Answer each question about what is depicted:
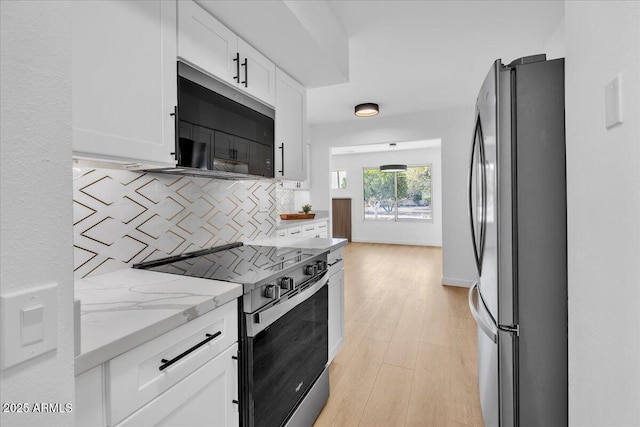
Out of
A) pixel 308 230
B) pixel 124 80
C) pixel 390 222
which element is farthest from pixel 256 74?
pixel 390 222

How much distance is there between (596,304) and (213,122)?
1.68 m

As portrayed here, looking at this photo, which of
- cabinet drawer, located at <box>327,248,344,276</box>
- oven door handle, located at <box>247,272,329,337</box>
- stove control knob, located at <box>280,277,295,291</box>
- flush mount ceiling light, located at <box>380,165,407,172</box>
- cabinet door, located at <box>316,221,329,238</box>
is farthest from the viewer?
flush mount ceiling light, located at <box>380,165,407,172</box>

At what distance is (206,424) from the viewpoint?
110cm

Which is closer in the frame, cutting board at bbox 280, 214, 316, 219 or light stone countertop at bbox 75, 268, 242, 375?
light stone countertop at bbox 75, 268, 242, 375

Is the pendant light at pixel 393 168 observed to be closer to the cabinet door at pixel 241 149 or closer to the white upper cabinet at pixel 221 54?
the white upper cabinet at pixel 221 54

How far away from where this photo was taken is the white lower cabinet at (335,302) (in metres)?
2.14

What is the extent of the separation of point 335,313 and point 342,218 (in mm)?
6579

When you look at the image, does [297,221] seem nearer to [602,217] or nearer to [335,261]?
[335,261]

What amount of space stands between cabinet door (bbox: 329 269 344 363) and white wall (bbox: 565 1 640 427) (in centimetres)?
130

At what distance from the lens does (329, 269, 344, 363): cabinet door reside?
2146 mm

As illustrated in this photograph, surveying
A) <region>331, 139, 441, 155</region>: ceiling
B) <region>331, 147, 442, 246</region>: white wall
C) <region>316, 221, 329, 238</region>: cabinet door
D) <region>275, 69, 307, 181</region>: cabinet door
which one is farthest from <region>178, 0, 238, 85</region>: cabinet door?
<region>331, 147, 442, 246</region>: white wall

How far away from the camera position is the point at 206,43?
1604 millimetres

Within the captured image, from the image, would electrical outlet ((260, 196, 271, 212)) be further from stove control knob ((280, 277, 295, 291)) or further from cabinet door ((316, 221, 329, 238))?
cabinet door ((316, 221, 329, 238))

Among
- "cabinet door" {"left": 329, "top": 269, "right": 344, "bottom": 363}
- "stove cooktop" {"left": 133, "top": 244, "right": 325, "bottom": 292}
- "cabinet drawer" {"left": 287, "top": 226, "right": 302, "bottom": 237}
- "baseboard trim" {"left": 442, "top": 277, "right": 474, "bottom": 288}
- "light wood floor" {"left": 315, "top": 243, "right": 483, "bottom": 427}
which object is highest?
"cabinet drawer" {"left": 287, "top": 226, "right": 302, "bottom": 237}
